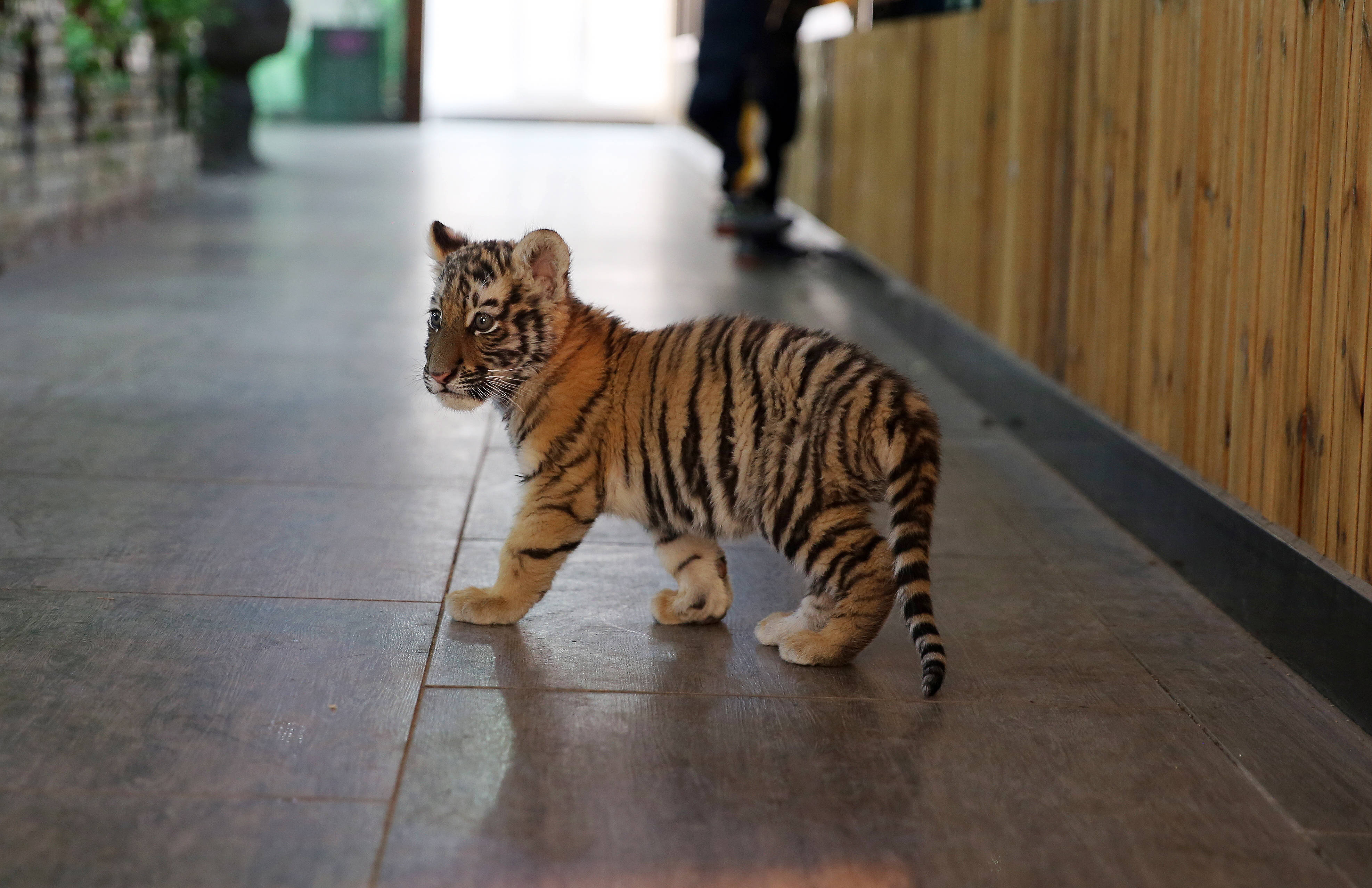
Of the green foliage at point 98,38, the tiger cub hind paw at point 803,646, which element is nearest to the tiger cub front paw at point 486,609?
the tiger cub hind paw at point 803,646

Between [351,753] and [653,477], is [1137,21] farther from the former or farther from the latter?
[351,753]

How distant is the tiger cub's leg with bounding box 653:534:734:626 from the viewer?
134 inches

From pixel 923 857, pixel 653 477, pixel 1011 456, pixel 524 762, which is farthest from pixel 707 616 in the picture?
pixel 1011 456

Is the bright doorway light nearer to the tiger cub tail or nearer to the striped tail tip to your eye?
the tiger cub tail

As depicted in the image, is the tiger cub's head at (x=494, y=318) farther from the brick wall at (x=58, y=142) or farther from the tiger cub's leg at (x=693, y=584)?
the brick wall at (x=58, y=142)

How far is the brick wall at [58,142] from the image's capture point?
8312 millimetres

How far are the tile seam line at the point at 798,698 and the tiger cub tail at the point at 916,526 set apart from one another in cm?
7

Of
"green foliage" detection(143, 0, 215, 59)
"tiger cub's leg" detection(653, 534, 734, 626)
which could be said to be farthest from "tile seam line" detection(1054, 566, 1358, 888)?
"green foliage" detection(143, 0, 215, 59)

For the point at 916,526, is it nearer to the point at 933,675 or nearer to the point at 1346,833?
the point at 933,675

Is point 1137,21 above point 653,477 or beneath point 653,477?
above

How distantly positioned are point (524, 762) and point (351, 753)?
0.32 metres

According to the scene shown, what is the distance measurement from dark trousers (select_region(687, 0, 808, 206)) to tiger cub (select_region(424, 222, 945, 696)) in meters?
6.33

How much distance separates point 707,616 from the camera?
11.2ft

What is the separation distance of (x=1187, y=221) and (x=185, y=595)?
110 inches
